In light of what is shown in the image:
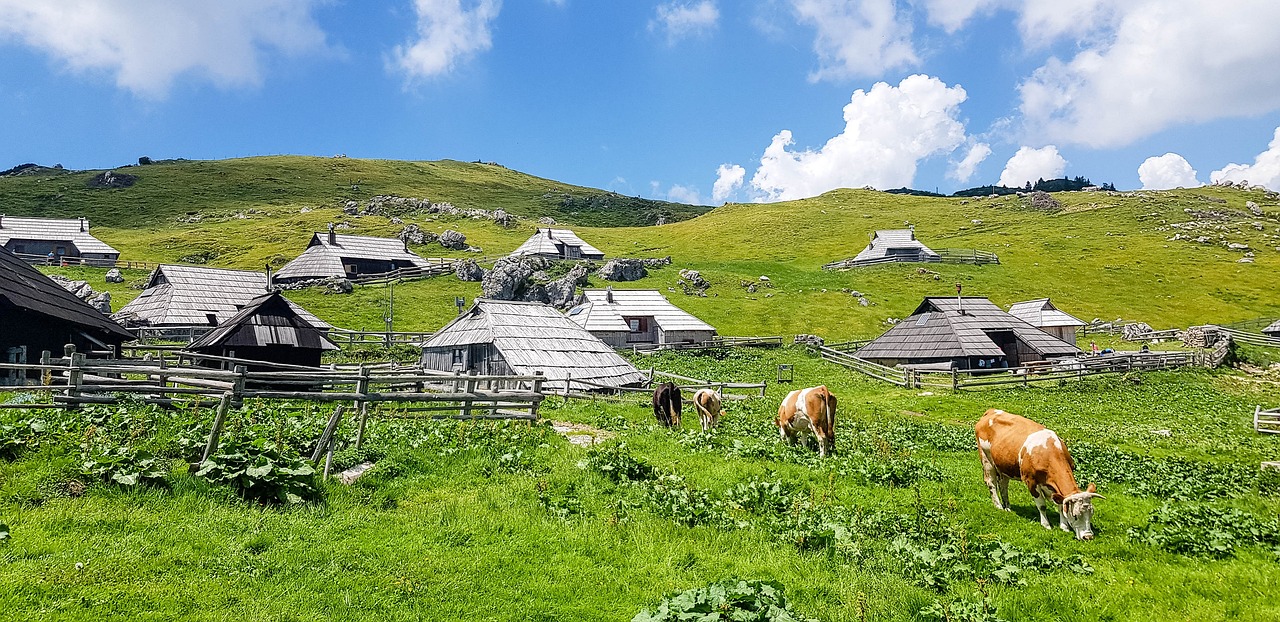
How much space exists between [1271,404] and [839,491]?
1262 inches

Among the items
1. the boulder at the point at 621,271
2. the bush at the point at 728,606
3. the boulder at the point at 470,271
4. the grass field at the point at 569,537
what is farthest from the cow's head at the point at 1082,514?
the boulder at the point at 470,271

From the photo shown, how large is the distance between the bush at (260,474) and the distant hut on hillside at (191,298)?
43.0 meters

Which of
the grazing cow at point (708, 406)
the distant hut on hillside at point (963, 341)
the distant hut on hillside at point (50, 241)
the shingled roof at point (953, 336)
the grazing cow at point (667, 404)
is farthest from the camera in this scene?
the distant hut on hillside at point (50, 241)

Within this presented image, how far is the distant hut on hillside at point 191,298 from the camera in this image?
51.1 m

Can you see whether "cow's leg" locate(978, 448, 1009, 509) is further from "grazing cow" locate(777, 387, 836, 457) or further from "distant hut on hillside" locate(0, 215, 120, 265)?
"distant hut on hillside" locate(0, 215, 120, 265)

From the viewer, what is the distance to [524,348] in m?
32.2

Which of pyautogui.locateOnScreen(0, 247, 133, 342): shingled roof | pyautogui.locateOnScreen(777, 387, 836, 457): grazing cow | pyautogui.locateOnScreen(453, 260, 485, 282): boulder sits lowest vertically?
pyautogui.locateOnScreen(777, 387, 836, 457): grazing cow

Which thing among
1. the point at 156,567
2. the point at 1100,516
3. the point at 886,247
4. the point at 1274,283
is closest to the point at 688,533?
the point at 156,567

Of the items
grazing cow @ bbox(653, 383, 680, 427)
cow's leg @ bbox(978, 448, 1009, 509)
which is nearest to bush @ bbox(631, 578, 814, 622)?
cow's leg @ bbox(978, 448, 1009, 509)

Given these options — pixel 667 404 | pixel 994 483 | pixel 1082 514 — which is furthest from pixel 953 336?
pixel 1082 514

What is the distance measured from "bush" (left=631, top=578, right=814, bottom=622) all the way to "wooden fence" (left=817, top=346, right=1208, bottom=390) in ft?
108

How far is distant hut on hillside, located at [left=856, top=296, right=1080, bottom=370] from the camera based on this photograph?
44094 millimetres

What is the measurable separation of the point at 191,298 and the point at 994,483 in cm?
6023

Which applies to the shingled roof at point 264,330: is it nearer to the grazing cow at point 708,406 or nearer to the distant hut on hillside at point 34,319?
the distant hut on hillside at point 34,319
